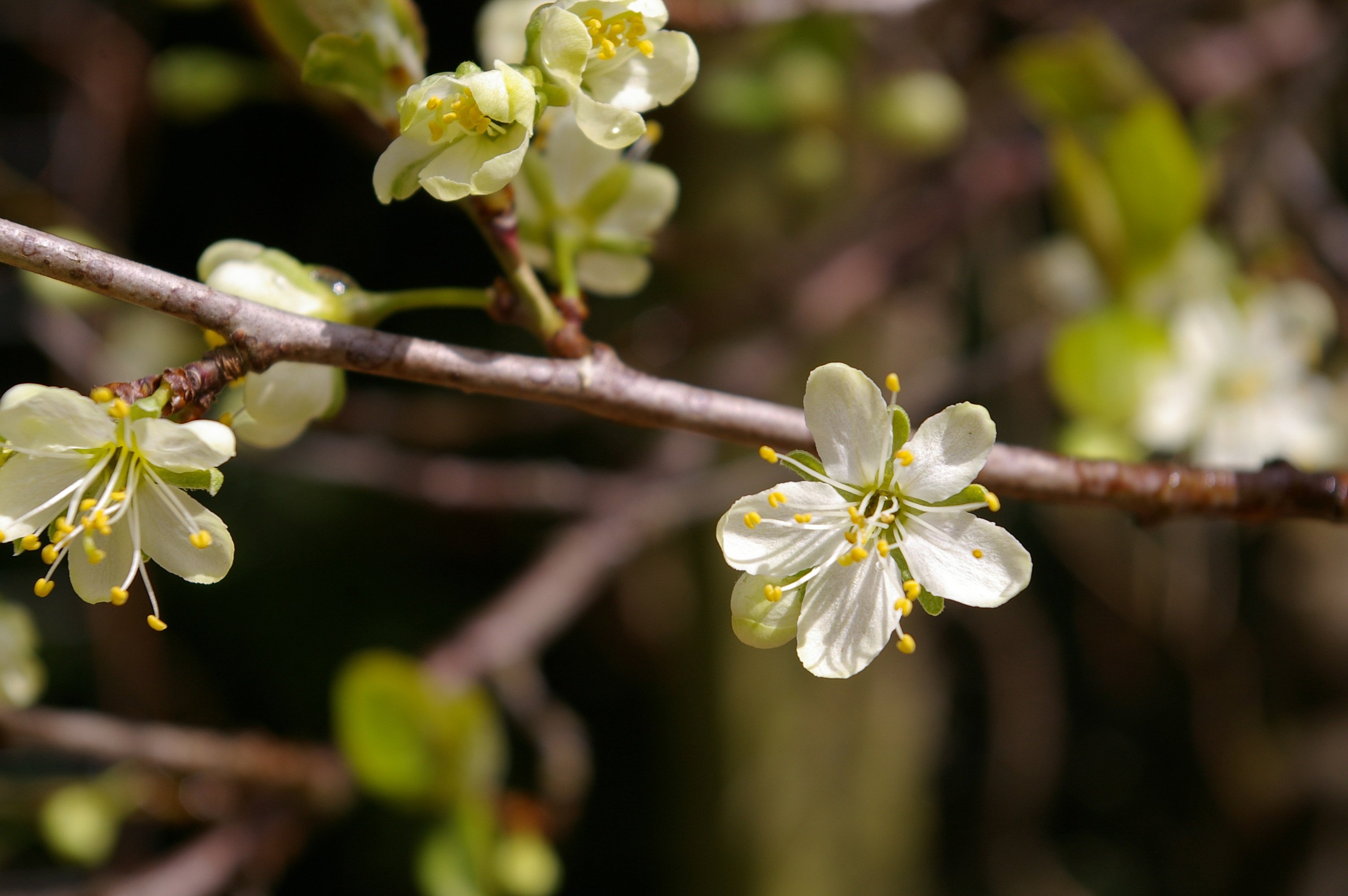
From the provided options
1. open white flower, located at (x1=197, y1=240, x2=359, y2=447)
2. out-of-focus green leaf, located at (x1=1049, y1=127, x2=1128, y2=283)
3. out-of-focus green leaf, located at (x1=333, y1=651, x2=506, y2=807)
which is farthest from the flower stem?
out-of-focus green leaf, located at (x1=1049, y1=127, x2=1128, y2=283)

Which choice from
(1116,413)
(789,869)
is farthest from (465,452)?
(1116,413)

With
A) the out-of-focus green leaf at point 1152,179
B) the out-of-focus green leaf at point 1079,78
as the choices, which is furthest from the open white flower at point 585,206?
the out-of-focus green leaf at point 1079,78

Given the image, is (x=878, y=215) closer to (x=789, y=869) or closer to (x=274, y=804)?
(x=789, y=869)

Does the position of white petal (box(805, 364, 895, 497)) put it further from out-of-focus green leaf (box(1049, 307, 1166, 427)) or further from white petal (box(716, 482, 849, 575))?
out-of-focus green leaf (box(1049, 307, 1166, 427))

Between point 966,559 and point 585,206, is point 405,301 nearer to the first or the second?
point 585,206

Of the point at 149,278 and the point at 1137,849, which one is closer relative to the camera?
the point at 149,278
